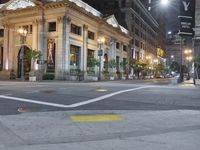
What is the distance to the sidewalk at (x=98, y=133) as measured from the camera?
21.0ft

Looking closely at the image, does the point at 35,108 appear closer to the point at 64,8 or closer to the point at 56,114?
the point at 56,114

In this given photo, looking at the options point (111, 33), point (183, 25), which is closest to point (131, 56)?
point (111, 33)

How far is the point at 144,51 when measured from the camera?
120 m

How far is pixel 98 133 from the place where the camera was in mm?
7633

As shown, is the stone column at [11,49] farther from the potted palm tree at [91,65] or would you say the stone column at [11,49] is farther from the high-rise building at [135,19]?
the high-rise building at [135,19]

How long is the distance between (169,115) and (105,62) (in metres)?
65.2

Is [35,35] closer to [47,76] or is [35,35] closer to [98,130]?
[47,76]

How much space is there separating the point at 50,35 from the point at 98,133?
170 ft

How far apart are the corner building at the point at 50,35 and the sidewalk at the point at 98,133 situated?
45830 millimetres

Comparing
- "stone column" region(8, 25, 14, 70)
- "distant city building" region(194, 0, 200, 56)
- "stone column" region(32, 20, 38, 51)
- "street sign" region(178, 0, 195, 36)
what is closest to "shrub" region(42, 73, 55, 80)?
"stone column" region(32, 20, 38, 51)

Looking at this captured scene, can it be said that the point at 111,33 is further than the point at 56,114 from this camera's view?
Yes

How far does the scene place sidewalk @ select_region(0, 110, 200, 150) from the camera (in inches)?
253

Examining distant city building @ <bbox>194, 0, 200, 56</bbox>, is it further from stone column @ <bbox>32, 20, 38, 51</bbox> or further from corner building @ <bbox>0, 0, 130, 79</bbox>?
stone column @ <bbox>32, 20, 38, 51</bbox>

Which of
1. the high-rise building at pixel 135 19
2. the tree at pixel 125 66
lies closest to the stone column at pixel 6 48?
the tree at pixel 125 66
